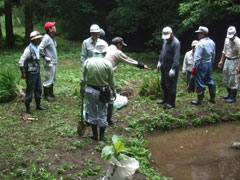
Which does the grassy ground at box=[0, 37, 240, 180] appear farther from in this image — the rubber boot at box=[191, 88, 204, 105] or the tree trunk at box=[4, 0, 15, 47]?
the tree trunk at box=[4, 0, 15, 47]

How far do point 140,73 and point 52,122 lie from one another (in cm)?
585

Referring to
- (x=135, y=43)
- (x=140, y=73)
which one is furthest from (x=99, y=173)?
(x=135, y=43)

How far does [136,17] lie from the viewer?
1695cm

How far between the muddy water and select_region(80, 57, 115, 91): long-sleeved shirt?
1708 millimetres

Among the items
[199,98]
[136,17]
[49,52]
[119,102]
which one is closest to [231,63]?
[199,98]

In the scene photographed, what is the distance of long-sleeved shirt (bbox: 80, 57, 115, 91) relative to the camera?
580 cm

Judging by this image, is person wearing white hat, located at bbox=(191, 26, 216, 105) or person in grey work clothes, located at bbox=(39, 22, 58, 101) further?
person in grey work clothes, located at bbox=(39, 22, 58, 101)

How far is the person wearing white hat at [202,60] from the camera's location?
317 inches

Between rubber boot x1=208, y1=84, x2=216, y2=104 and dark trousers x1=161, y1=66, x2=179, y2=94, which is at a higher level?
dark trousers x1=161, y1=66, x2=179, y2=94

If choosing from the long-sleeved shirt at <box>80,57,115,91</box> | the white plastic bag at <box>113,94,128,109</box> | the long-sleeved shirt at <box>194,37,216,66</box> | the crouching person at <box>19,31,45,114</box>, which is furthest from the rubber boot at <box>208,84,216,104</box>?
the crouching person at <box>19,31,45,114</box>

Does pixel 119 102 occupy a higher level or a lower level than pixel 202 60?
lower

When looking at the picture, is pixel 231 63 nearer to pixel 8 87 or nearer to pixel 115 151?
pixel 115 151

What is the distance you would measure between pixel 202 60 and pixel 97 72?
135 inches

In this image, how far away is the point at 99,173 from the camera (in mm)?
5047
